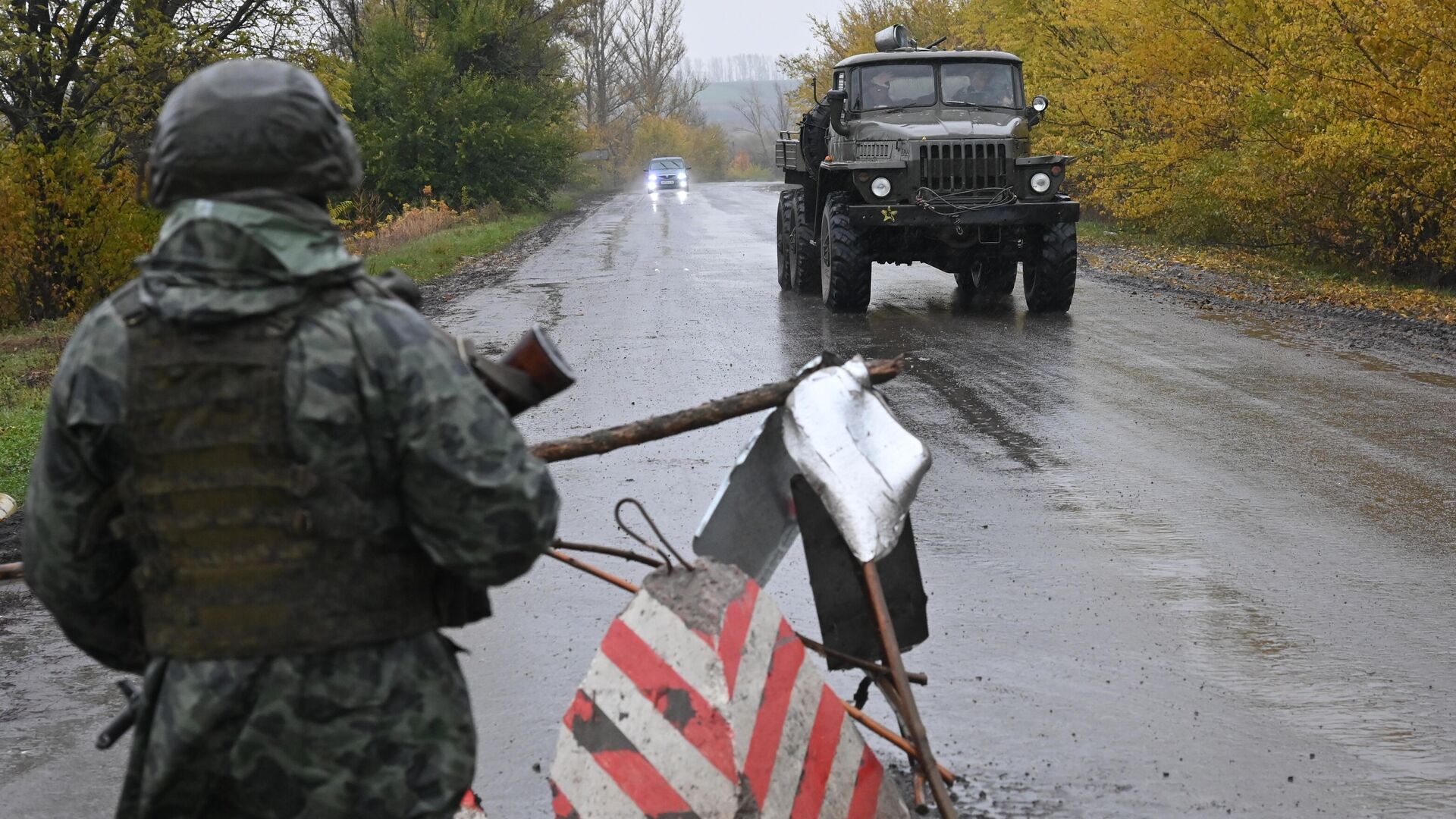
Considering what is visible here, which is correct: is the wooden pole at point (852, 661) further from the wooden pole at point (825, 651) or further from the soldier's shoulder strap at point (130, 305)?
the soldier's shoulder strap at point (130, 305)

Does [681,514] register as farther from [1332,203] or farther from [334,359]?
[1332,203]

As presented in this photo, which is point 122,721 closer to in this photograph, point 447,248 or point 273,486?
point 273,486

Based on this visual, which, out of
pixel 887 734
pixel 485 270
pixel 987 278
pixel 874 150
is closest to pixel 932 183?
pixel 874 150

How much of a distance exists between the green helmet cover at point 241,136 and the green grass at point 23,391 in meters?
3.26

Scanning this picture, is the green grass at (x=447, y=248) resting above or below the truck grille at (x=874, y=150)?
below

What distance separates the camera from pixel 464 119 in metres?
36.9

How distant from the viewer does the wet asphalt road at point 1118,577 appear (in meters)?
4.03

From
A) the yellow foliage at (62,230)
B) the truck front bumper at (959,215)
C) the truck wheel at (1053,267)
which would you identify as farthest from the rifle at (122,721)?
the yellow foliage at (62,230)

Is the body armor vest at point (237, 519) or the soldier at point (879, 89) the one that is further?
the soldier at point (879, 89)

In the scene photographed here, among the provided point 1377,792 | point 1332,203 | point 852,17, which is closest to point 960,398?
point 1377,792

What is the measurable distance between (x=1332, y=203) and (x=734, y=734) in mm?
16253

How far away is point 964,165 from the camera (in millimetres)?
14164

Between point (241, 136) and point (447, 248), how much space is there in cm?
2327

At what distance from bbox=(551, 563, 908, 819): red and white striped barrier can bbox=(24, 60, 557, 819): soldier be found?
879 millimetres
